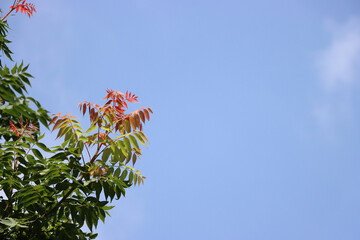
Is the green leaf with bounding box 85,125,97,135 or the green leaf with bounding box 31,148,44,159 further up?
the green leaf with bounding box 85,125,97,135

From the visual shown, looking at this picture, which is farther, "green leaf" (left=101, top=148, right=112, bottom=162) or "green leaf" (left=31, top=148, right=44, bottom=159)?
"green leaf" (left=101, top=148, right=112, bottom=162)

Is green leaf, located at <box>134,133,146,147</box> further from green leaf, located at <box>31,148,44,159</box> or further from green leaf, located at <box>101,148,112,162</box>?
green leaf, located at <box>31,148,44,159</box>

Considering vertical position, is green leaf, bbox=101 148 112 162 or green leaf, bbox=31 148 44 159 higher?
green leaf, bbox=101 148 112 162

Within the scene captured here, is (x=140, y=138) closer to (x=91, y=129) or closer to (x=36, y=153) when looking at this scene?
(x=91, y=129)

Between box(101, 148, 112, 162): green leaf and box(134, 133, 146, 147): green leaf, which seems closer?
box(101, 148, 112, 162): green leaf

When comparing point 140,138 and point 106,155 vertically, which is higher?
point 140,138

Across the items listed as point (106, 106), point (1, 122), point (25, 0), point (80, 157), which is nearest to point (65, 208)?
point (80, 157)

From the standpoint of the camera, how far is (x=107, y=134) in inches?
175

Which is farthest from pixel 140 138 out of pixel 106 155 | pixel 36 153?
pixel 36 153

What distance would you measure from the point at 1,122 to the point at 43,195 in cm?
162

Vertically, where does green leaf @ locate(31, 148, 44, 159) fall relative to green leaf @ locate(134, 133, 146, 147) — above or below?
below

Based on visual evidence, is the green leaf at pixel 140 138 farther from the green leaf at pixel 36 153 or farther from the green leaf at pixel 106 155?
the green leaf at pixel 36 153

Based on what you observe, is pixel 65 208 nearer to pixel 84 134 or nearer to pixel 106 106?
pixel 84 134

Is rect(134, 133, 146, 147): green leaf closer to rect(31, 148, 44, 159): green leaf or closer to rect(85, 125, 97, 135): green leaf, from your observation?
rect(85, 125, 97, 135): green leaf
